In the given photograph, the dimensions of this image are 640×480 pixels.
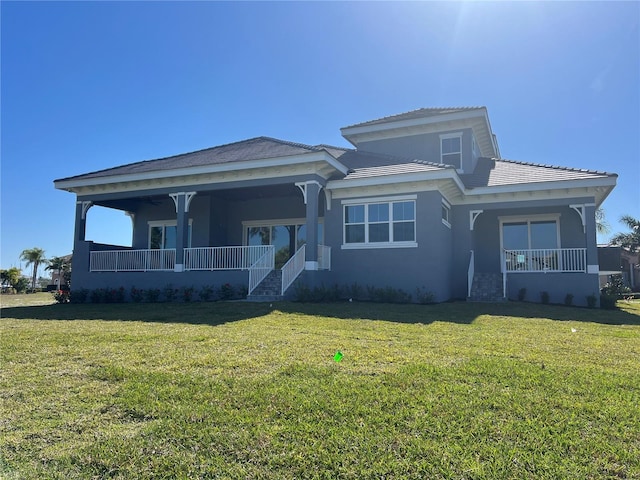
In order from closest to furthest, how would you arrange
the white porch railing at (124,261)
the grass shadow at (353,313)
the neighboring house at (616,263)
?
1. the grass shadow at (353,313)
2. the white porch railing at (124,261)
3. the neighboring house at (616,263)

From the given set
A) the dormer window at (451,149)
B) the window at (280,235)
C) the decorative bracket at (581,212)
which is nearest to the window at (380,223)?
the window at (280,235)

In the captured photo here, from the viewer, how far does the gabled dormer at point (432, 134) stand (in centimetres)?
1711

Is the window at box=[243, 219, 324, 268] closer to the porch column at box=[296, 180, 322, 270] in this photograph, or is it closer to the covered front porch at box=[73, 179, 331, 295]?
the covered front porch at box=[73, 179, 331, 295]

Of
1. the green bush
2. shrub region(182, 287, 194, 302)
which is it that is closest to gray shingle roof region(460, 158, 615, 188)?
the green bush

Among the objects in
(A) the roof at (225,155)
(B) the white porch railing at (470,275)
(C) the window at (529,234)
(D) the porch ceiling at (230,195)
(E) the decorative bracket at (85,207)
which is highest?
(A) the roof at (225,155)

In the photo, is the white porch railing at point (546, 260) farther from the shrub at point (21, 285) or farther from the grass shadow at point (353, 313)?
the shrub at point (21, 285)

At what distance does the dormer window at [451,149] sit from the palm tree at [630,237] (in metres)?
27.9

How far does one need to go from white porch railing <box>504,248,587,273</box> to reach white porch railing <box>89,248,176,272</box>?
12.5 m

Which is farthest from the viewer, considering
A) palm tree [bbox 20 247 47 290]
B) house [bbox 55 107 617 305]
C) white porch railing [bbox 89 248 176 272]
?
palm tree [bbox 20 247 47 290]

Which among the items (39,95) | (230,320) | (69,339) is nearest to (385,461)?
(69,339)

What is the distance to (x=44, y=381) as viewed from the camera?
15.5ft

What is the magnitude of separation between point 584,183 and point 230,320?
11785 mm

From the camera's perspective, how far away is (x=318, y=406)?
3824mm

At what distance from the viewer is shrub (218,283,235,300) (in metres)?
14.1
